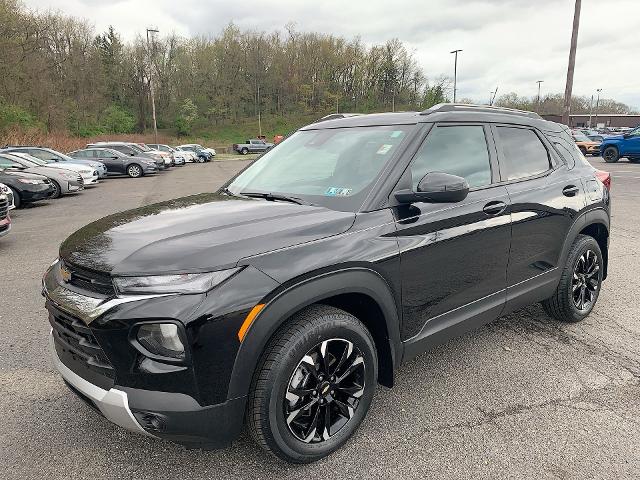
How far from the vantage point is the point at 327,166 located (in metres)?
3.09

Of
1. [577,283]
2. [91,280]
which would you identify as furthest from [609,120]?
[91,280]

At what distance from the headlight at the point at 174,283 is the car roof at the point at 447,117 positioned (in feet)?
5.61

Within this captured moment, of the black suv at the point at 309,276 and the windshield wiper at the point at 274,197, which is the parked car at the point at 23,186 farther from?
the windshield wiper at the point at 274,197

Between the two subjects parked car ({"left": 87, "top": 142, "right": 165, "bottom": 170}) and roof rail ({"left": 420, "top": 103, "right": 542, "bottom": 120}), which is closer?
roof rail ({"left": 420, "top": 103, "right": 542, "bottom": 120})

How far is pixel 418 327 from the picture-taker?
272cm

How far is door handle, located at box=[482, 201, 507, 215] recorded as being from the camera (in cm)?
305

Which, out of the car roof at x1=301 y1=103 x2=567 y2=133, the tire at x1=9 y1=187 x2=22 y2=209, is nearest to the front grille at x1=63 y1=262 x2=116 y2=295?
the car roof at x1=301 y1=103 x2=567 y2=133

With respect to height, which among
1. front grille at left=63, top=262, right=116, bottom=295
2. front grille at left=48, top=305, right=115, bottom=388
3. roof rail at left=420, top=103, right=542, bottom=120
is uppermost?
roof rail at left=420, top=103, right=542, bottom=120

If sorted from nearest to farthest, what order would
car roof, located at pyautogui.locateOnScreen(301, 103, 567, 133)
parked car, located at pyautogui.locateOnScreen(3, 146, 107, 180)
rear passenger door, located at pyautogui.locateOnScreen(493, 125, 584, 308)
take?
car roof, located at pyautogui.locateOnScreen(301, 103, 567, 133) → rear passenger door, located at pyautogui.locateOnScreen(493, 125, 584, 308) → parked car, located at pyautogui.locateOnScreen(3, 146, 107, 180)

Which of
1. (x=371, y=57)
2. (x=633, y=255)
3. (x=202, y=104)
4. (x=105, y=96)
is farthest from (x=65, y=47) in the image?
(x=633, y=255)

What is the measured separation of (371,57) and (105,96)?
43834 millimetres

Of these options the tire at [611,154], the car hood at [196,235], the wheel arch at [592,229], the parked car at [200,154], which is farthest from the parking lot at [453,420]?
the parked car at [200,154]

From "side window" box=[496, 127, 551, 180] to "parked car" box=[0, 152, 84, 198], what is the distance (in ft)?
47.2

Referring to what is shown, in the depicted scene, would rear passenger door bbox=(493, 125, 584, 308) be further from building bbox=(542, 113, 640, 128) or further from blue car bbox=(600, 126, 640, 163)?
building bbox=(542, 113, 640, 128)
